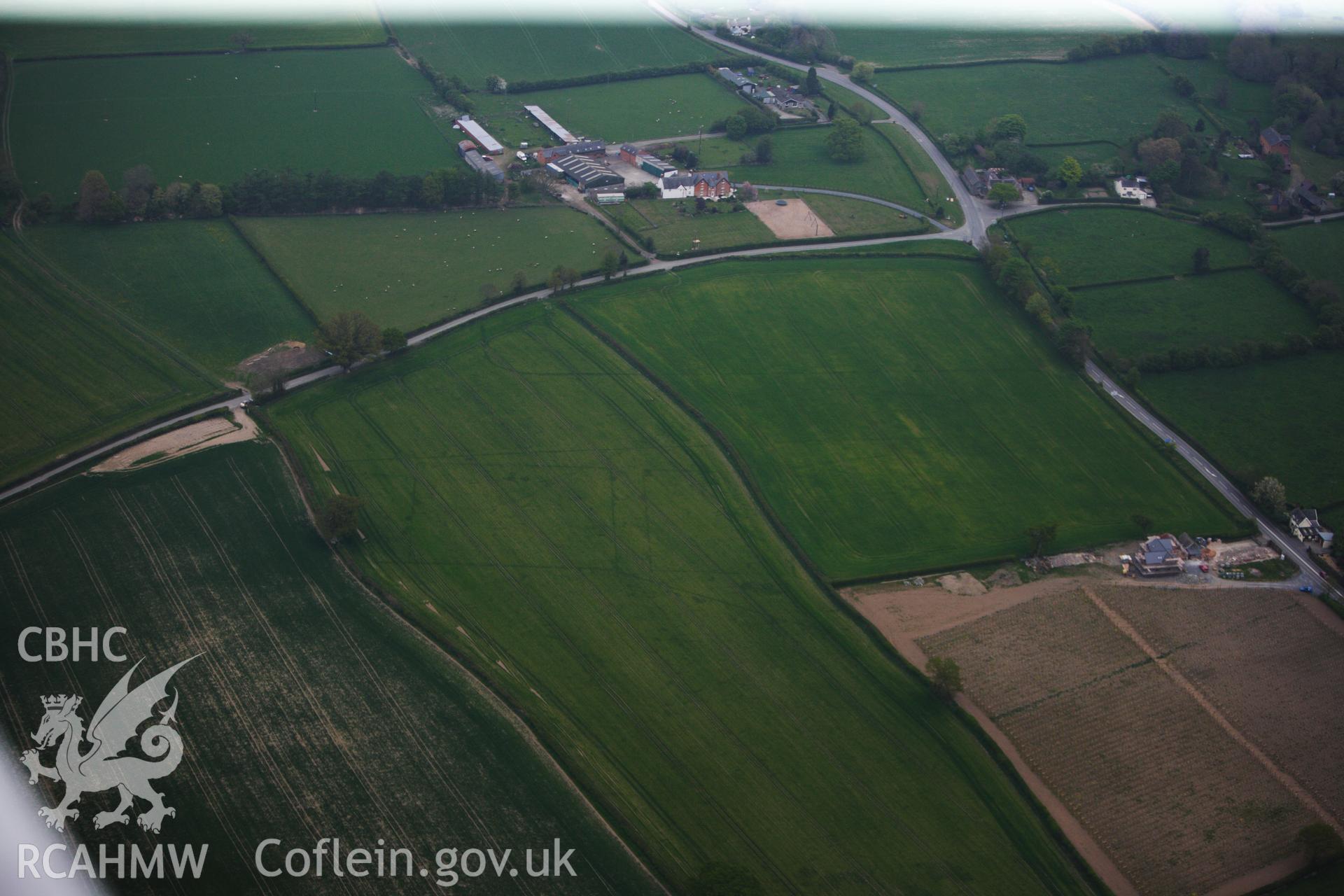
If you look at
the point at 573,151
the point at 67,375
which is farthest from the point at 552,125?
the point at 67,375

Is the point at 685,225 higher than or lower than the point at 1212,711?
higher

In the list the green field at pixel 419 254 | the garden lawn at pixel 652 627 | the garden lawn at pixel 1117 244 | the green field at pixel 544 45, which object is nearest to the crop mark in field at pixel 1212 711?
the garden lawn at pixel 652 627

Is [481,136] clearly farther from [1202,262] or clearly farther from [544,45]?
[1202,262]

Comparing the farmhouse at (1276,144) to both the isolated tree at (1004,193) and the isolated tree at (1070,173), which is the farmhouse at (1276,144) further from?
the isolated tree at (1004,193)

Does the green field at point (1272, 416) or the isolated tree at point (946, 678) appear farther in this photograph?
the green field at point (1272, 416)

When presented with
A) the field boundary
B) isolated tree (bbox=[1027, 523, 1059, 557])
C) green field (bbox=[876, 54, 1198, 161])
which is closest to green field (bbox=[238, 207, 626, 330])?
the field boundary

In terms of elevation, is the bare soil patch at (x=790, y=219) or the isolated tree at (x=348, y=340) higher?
the bare soil patch at (x=790, y=219)

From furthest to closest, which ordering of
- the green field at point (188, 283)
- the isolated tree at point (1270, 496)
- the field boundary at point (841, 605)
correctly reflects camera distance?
the green field at point (188, 283)
the isolated tree at point (1270, 496)
the field boundary at point (841, 605)
